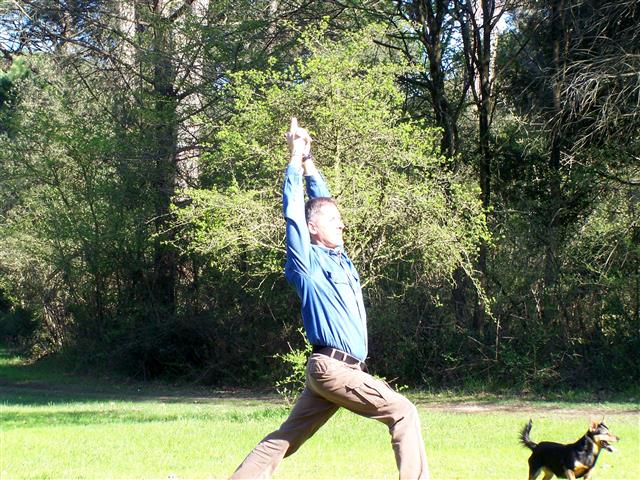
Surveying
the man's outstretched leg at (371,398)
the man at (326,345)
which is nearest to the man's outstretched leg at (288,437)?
the man at (326,345)

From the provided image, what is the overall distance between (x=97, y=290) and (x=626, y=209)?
51.0 ft

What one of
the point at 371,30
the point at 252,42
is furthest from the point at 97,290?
the point at 371,30

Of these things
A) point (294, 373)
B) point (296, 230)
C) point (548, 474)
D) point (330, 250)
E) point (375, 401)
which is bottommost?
point (294, 373)

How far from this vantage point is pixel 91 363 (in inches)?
1037

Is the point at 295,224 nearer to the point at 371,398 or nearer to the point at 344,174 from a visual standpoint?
the point at 371,398

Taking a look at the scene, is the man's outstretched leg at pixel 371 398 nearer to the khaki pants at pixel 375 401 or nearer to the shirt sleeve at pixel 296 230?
the khaki pants at pixel 375 401

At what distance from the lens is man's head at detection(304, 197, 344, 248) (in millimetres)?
6262

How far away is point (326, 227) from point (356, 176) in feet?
26.4

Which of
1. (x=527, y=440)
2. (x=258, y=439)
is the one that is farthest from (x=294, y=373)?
(x=527, y=440)

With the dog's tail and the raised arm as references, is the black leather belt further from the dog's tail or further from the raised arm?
the dog's tail

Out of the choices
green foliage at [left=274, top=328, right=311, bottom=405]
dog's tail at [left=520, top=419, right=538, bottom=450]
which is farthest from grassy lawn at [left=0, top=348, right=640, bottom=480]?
green foliage at [left=274, top=328, right=311, bottom=405]

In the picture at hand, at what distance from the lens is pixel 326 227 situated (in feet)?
20.5

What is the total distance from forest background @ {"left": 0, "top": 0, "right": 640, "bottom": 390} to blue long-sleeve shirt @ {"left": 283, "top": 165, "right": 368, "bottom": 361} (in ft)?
26.2

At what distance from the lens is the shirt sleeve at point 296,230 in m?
5.97
